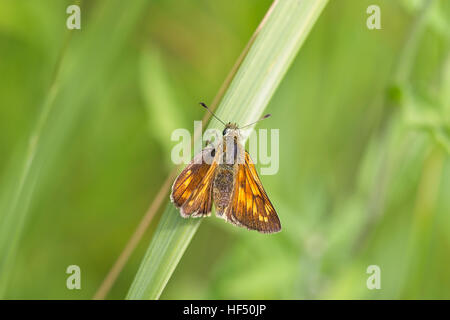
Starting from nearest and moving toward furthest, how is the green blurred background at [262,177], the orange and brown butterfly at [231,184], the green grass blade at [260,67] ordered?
the green grass blade at [260,67] < the orange and brown butterfly at [231,184] < the green blurred background at [262,177]

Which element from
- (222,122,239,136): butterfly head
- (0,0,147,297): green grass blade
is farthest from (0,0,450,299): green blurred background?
(222,122,239,136): butterfly head

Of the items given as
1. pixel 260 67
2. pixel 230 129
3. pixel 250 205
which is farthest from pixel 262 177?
pixel 260 67

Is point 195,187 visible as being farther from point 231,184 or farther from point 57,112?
point 57,112

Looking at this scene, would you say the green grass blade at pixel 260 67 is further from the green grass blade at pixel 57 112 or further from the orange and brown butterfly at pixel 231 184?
the green grass blade at pixel 57 112

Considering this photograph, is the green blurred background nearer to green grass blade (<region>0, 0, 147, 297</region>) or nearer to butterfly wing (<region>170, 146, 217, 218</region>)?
green grass blade (<region>0, 0, 147, 297</region>)

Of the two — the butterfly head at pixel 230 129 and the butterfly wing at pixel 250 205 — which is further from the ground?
the butterfly head at pixel 230 129

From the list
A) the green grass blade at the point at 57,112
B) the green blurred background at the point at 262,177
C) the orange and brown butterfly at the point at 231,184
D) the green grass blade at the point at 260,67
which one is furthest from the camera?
the green blurred background at the point at 262,177

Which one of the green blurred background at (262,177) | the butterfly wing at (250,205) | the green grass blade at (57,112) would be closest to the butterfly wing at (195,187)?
the butterfly wing at (250,205)
